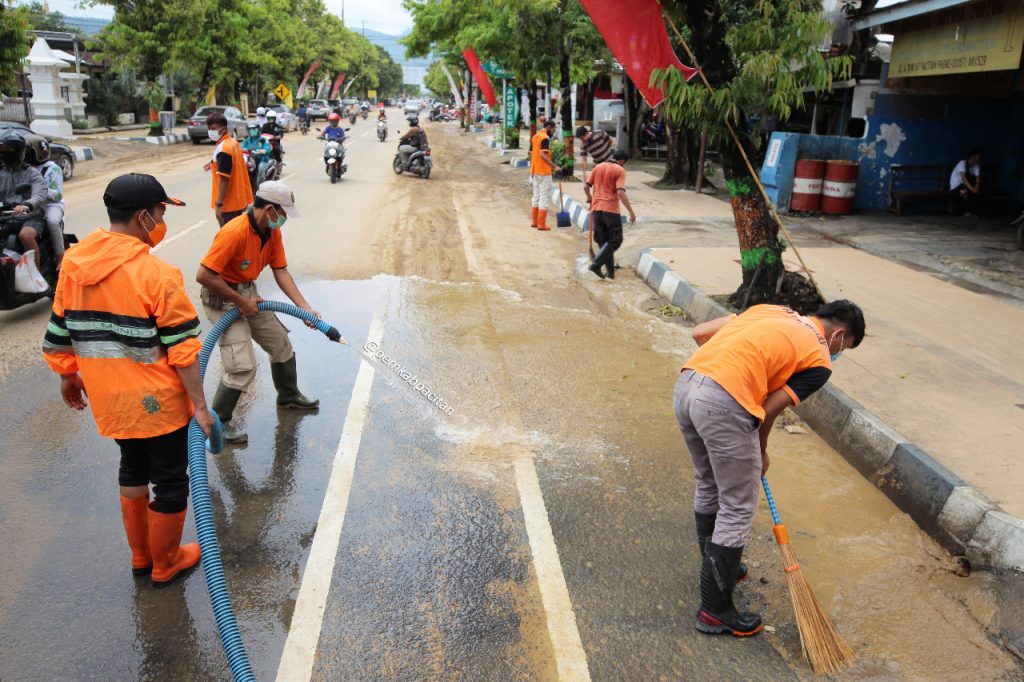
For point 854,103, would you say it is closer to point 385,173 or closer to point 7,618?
point 385,173

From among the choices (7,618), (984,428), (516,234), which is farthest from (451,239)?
(7,618)

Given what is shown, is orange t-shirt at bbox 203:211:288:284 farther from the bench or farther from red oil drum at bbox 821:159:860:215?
the bench

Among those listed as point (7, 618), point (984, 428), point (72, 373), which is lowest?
point (7, 618)

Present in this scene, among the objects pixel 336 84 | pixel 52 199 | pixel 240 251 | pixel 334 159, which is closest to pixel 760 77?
pixel 240 251

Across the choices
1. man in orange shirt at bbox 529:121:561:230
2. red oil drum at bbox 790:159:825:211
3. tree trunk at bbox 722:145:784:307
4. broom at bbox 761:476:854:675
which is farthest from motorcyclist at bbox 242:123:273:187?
broom at bbox 761:476:854:675

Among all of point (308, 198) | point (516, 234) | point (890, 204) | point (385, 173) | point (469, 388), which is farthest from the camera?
point (385, 173)

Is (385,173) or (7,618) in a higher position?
(385,173)

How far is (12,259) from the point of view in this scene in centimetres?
687

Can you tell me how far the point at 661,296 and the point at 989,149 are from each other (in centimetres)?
956

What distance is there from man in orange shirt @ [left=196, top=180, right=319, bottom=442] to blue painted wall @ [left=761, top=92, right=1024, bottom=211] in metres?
11.4

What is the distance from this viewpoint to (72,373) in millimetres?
3299

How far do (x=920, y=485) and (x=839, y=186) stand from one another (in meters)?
10.8

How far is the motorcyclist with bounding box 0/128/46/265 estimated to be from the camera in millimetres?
6934

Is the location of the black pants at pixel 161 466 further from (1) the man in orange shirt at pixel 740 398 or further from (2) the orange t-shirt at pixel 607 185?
(2) the orange t-shirt at pixel 607 185
